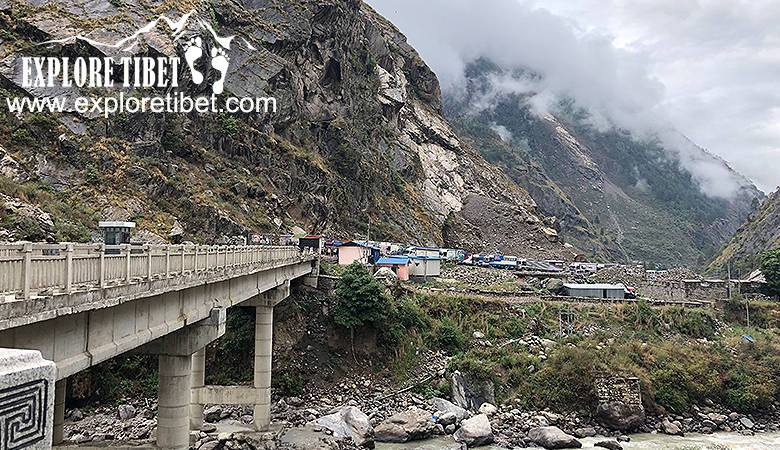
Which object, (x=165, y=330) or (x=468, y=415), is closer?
(x=165, y=330)

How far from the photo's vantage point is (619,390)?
36750mm

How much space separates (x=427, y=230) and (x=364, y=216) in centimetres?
1595

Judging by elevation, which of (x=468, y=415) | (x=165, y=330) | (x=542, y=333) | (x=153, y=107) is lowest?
(x=468, y=415)

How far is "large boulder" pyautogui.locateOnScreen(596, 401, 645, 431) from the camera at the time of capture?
35281 mm

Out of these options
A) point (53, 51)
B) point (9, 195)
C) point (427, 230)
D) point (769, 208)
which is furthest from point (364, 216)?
point (769, 208)

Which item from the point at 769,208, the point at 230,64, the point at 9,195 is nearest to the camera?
the point at 9,195

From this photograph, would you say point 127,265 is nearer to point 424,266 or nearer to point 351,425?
point 351,425

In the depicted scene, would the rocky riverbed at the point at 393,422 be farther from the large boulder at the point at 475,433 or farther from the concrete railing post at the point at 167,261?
the concrete railing post at the point at 167,261

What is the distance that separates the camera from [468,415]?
119 ft

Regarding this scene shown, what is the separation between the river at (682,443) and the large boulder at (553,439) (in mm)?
637

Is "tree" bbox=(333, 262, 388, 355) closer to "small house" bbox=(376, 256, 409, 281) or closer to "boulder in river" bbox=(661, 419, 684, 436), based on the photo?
"small house" bbox=(376, 256, 409, 281)

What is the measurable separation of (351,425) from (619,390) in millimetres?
15741

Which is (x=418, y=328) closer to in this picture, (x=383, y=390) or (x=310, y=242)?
(x=383, y=390)

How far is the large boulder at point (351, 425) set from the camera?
31.9m
